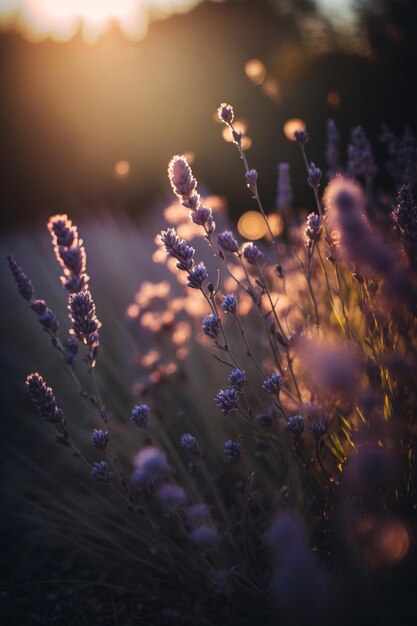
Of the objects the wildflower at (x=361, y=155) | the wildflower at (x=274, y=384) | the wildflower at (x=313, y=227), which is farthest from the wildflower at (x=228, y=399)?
the wildflower at (x=361, y=155)

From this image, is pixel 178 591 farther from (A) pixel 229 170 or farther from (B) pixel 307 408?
(A) pixel 229 170

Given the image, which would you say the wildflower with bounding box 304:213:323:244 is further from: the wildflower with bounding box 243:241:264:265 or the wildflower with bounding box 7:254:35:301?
the wildflower with bounding box 7:254:35:301

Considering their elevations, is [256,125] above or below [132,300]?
above

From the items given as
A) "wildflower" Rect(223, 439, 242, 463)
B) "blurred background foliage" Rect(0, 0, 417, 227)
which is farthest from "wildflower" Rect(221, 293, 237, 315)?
"blurred background foliage" Rect(0, 0, 417, 227)

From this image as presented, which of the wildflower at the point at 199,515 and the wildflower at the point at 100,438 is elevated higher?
the wildflower at the point at 100,438

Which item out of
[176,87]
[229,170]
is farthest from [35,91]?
[229,170]

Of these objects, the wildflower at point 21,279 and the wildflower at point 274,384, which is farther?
the wildflower at point 21,279

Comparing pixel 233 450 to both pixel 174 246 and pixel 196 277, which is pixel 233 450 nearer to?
pixel 196 277

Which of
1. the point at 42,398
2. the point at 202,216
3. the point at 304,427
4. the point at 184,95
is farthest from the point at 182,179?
the point at 184,95

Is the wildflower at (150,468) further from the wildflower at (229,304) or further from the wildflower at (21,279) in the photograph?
the wildflower at (21,279)

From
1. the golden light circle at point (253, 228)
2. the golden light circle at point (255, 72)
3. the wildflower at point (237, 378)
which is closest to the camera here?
the wildflower at point (237, 378)

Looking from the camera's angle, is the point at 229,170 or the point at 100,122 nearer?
the point at 229,170
